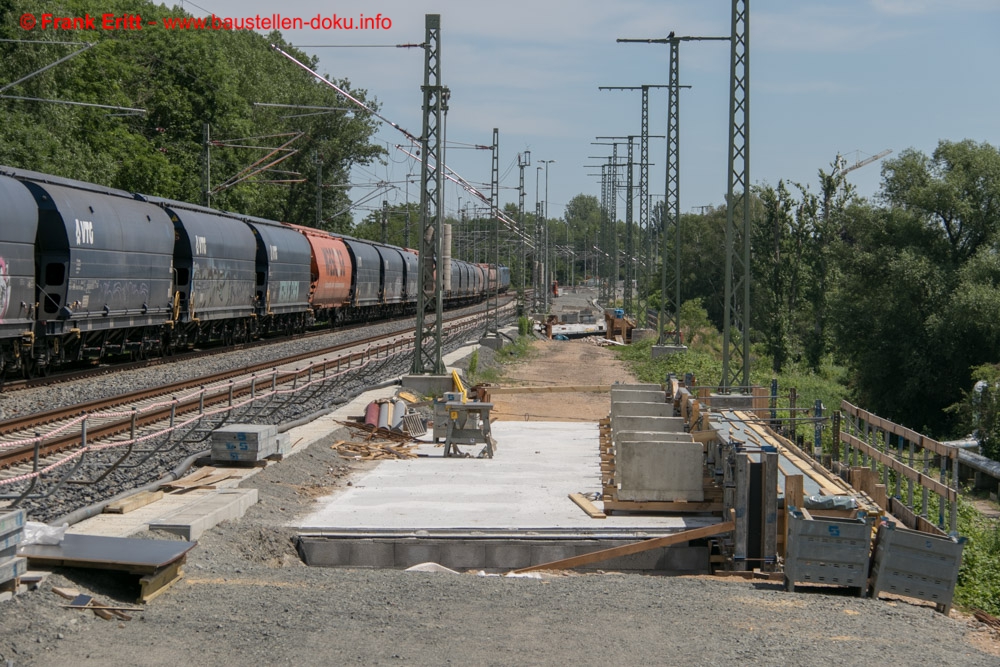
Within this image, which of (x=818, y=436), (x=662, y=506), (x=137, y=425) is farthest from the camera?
(x=818, y=436)

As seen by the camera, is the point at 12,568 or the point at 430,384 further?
the point at 430,384

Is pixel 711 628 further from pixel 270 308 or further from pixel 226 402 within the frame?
pixel 270 308

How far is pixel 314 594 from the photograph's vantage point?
874 centimetres

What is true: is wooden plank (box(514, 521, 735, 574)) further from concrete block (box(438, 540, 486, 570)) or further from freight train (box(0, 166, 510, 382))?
freight train (box(0, 166, 510, 382))

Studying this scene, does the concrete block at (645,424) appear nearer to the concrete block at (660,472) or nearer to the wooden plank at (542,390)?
the concrete block at (660,472)

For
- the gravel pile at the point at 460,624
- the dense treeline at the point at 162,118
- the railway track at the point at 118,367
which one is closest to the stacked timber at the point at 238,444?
the gravel pile at the point at 460,624

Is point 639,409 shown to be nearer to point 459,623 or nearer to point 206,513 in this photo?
point 206,513

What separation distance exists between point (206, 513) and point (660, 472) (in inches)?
229

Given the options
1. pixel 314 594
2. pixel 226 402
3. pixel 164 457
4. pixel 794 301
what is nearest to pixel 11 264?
pixel 226 402

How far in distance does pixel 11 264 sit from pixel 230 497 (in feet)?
31.2

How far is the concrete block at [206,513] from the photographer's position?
400 inches

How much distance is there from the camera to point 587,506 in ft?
45.2

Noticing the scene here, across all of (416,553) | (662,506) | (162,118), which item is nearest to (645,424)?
(662,506)

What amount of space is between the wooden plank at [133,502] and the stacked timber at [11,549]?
3.21 m
